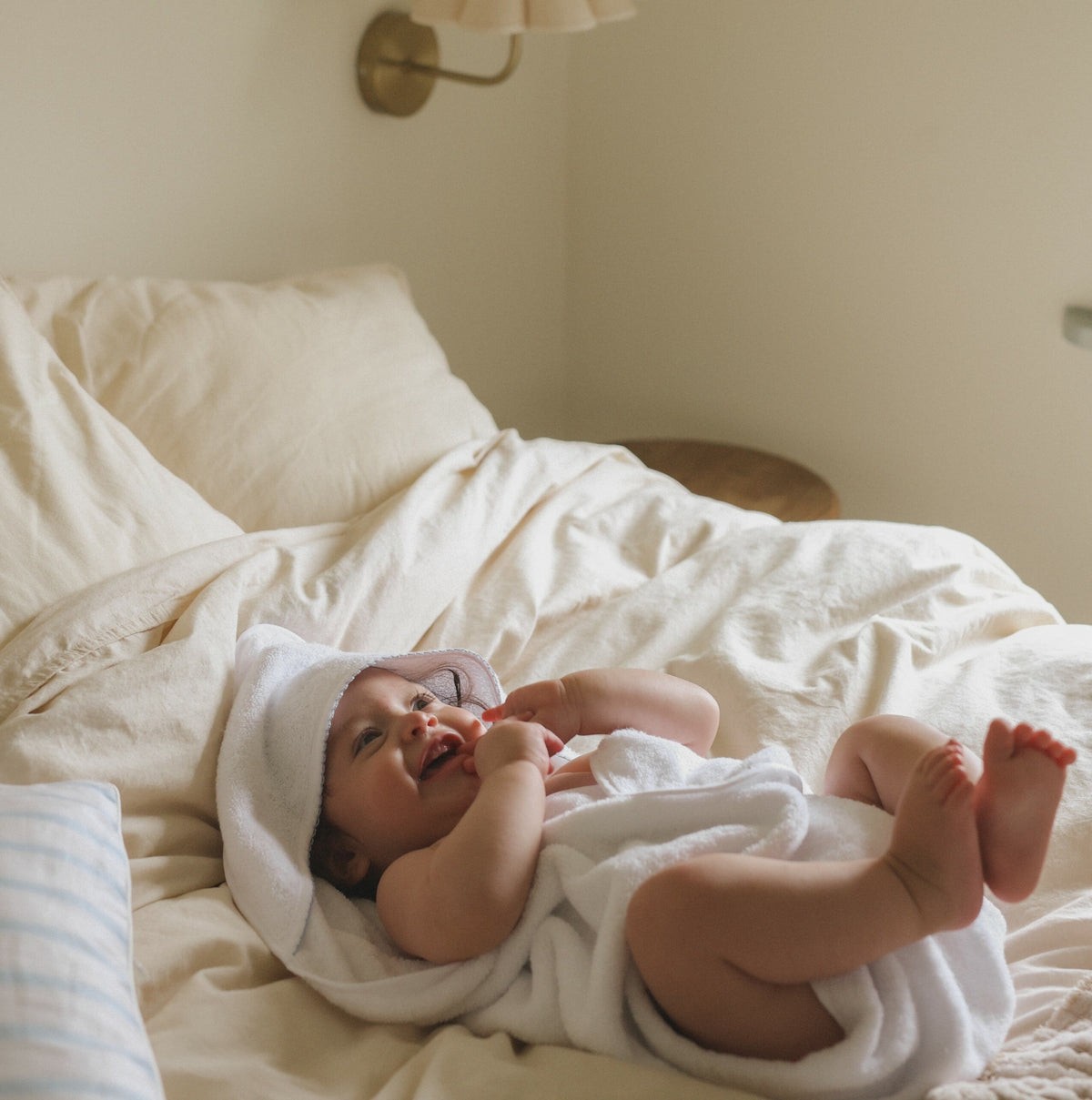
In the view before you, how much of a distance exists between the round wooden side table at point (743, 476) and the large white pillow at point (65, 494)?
1044 mm

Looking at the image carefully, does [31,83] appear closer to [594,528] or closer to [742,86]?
[594,528]

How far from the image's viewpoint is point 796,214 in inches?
88.2

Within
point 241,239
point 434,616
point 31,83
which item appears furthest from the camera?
point 241,239

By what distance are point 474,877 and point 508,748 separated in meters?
0.15

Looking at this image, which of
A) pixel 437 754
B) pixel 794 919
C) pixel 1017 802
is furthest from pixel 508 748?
pixel 1017 802

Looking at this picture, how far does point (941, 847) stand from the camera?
31.1 inches

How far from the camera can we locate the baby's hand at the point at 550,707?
1117 mm

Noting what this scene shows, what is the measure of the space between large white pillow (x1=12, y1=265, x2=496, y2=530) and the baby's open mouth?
17.3 inches

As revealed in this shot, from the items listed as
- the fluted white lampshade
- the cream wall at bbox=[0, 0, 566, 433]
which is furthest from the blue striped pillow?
the fluted white lampshade

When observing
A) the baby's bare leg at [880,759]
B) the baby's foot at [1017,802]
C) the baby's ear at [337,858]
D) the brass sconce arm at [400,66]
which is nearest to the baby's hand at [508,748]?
the baby's ear at [337,858]

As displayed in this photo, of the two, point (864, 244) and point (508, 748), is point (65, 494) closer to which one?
point (508, 748)

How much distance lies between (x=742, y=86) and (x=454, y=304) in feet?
2.25

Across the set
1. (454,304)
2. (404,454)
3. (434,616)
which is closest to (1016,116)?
(454,304)

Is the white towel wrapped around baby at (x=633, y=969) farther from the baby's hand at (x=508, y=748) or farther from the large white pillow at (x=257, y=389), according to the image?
the large white pillow at (x=257, y=389)
